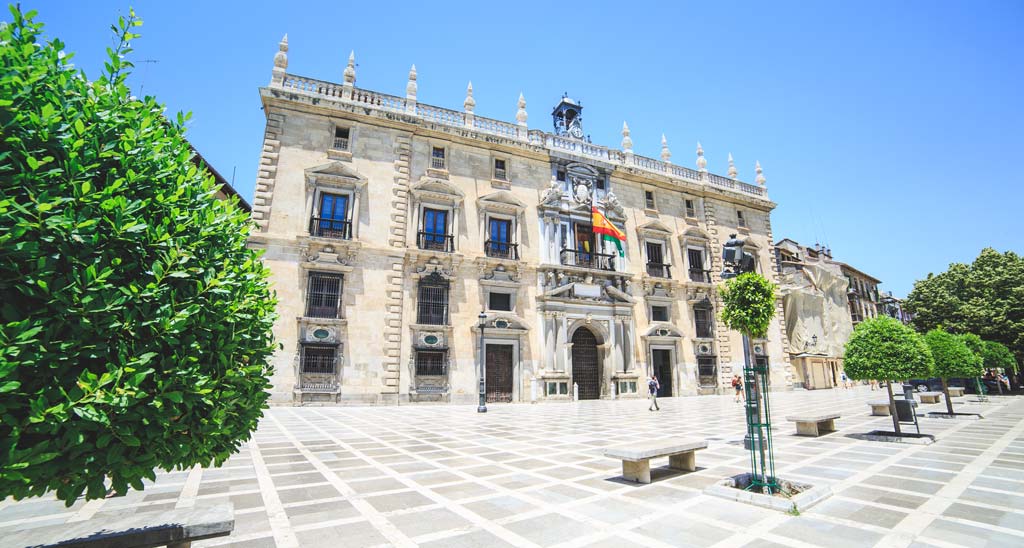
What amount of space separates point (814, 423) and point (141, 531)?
11.1 metres

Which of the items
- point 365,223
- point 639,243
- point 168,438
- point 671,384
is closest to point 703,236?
point 639,243

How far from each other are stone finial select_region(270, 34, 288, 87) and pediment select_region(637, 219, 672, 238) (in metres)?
18.6

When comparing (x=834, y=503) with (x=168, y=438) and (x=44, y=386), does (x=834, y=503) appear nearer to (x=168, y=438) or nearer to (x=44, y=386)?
(x=168, y=438)

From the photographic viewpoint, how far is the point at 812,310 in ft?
105

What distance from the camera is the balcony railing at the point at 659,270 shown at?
24.0 metres

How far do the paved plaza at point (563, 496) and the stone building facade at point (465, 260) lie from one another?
8493 mm

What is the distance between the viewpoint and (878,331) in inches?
360

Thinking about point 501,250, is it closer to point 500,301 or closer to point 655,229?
point 500,301

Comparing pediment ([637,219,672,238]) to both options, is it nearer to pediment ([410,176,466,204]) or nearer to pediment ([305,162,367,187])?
pediment ([410,176,466,204])

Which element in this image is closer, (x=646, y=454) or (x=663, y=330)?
(x=646, y=454)

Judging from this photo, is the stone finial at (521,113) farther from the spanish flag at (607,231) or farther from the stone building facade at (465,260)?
the spanish flag at (607,231)

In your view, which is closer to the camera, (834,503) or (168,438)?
(168,438)

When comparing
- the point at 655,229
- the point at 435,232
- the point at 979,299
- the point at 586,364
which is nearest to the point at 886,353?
the point at 586,364

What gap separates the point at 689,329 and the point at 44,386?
25.4m
